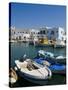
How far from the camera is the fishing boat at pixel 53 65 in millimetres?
2254

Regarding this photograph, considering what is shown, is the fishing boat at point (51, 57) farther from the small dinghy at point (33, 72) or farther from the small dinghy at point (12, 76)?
the small dinghy at point (12, 76)

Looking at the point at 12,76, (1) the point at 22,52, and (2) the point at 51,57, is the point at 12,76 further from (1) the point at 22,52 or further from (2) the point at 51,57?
(2) the point at 51,57

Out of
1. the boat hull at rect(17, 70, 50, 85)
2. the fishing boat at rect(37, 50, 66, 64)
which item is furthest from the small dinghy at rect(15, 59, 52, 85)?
the fishing boat at rect(37, 50, 66, 64)

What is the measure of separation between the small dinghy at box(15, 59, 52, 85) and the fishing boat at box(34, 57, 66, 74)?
0.04 m

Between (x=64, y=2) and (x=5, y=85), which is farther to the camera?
(x=64, y=2)

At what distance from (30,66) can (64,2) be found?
716mm

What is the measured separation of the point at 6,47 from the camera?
7.16ft

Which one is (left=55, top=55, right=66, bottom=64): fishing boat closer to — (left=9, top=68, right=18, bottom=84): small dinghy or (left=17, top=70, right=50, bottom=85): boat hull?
(left=17, top=70, right=50, bottom=85): boat hull

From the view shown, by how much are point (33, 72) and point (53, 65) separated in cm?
21

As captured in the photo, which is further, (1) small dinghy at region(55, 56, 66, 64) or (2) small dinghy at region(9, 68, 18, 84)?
(1) small dinghy at region(55, 56, 66, 64)

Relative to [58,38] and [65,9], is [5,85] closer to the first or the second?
[58,38]

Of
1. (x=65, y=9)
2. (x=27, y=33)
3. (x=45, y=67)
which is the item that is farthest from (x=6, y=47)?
(x=65, y=9)

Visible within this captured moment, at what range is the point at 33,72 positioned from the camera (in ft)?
7.28

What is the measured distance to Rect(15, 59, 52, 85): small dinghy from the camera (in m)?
2.20
